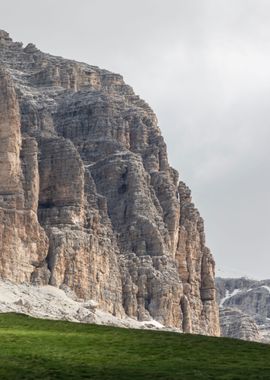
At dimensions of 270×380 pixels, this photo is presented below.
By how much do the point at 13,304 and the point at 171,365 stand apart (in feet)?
311

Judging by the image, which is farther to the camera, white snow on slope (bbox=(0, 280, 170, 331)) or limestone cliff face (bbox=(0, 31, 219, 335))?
limestone cliff face (bbox=(0, 31, 219, 335))

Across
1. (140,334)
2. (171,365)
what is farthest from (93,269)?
(171,365)

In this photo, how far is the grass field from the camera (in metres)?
46.6

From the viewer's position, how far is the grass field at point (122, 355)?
46562 mm

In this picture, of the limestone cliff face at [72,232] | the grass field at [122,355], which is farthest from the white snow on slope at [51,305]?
the grass field at [122,355]

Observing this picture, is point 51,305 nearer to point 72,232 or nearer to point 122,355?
point 72,232

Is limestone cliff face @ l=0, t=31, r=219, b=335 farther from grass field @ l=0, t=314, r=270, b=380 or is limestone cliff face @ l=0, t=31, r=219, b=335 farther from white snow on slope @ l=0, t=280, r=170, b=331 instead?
grass field @ l=0, t=314, r=270, b=380

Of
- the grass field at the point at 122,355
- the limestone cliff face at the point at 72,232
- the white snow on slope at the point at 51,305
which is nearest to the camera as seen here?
the grass field at the point at 122,355

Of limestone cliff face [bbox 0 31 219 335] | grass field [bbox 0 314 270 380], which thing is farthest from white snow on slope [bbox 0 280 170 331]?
grass field [bbox 0 314 270 380]

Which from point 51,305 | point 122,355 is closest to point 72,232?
point 51,305

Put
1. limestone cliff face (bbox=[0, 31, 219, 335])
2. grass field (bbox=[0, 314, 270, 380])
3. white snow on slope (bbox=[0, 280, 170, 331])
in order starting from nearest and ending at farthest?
grass field (bbox=[0, 314, 270, 380]) → white snow on slope (bbox=[0, 280, 170, 331]) → limestone cliff face (bbox=[0, 31, 219, 335])

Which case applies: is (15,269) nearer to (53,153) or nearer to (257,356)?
(53,153)

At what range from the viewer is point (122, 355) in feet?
173

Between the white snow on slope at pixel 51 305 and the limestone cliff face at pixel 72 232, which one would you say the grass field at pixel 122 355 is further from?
the limestone cliff face at pixel 72 232
